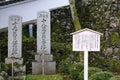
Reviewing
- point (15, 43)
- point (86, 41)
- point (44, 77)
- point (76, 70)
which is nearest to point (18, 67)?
point (15, 43)

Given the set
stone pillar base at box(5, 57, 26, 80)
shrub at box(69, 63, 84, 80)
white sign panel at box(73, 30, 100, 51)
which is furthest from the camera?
stone pillar base at box(5, 57, 26, 80)

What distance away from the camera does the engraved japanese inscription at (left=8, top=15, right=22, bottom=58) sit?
1384 centimetres

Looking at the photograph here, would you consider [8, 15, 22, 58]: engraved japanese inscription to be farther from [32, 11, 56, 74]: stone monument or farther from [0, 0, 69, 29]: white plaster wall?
[0, 0, 69, 29]: white plaster wall

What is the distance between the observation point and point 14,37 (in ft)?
45.5

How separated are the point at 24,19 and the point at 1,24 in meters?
0.94

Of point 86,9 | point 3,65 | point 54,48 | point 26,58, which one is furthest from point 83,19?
point 3,65

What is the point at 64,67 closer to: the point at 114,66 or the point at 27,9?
the point at 114,66

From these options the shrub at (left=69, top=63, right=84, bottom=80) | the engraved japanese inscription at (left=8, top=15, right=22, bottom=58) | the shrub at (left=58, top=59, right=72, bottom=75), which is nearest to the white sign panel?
the shrub at (left=69, top=63, right=84, bottom=80)

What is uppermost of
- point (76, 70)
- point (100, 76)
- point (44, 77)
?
point (76, 70)

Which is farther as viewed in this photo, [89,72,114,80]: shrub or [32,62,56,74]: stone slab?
[32,62,56,74]: stone slab

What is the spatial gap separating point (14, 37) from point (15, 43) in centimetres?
22

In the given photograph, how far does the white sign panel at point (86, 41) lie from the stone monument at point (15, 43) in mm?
4690

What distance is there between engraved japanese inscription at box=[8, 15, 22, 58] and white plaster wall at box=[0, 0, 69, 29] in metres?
1.41

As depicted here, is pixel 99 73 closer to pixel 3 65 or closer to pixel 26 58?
pixel 3 65
